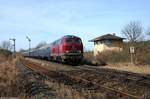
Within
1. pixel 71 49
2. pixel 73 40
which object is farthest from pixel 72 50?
pixel 73 40

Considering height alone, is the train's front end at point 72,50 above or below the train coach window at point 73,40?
below

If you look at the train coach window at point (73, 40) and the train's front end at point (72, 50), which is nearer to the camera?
the train's front end at point (72, 50)

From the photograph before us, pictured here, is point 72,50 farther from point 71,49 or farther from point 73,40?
point 73,40

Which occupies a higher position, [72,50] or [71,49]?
[71,49]

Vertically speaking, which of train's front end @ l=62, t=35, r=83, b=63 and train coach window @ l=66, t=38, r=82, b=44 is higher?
train coach window @ l=66, t=38, r=82, b=44

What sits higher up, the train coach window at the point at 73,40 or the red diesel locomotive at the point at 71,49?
the train coach window at the point at 73,40

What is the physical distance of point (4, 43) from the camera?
146125 millimetres

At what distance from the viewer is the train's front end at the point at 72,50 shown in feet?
128

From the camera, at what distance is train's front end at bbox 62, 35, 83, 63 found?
128 ft

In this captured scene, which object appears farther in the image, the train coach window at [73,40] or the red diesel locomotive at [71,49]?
the train coach window at [73,40]

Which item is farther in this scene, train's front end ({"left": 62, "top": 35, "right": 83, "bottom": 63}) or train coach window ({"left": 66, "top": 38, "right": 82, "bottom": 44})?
train coach window ({"left": 66, "top": 38, "right": 82, "bottom": 44})

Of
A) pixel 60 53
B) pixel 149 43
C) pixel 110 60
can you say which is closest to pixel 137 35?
pixel 149 43

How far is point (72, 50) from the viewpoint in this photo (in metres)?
39.4

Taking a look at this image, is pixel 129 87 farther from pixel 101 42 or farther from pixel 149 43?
pixel 101 42
